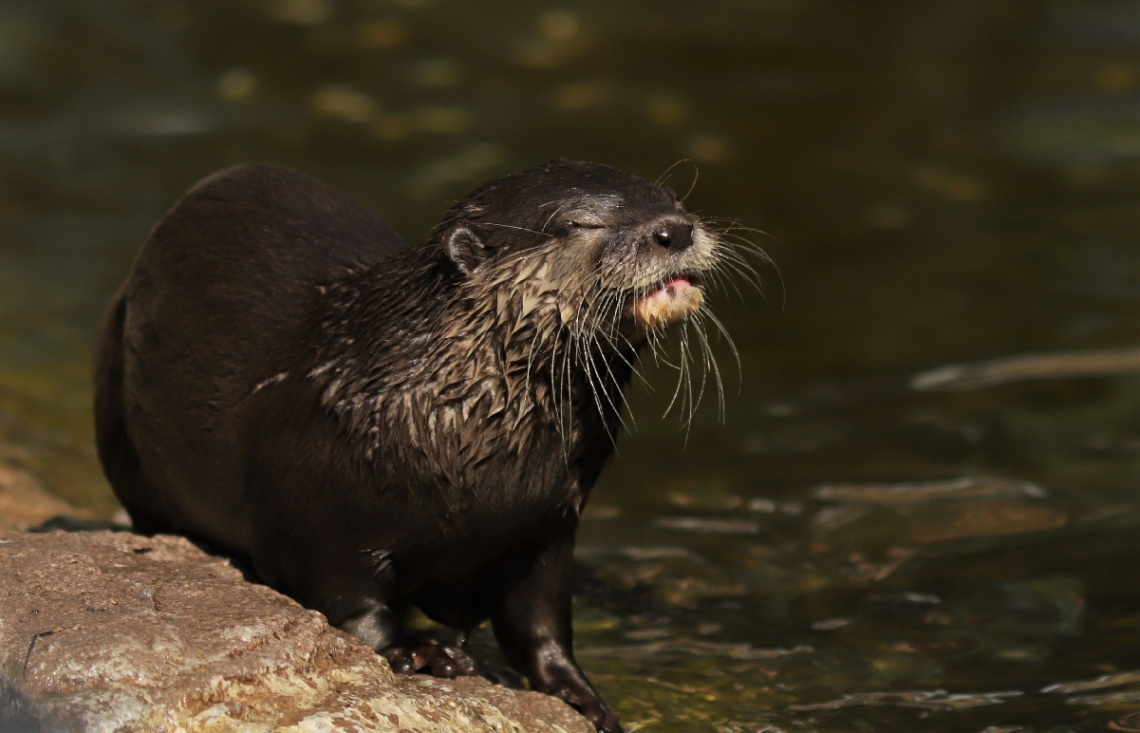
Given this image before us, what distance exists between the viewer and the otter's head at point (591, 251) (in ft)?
12.1

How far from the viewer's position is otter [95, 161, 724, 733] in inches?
148

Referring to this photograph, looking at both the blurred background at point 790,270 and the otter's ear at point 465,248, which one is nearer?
the otter's ear at point 465,248

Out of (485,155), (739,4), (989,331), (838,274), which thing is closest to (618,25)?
(739,4)

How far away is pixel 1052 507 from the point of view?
19.7 ft

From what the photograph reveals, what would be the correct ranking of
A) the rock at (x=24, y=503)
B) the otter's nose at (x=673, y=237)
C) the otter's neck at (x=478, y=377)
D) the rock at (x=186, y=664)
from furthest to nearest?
1. the rock at (x=24, y=503)
2. the otter's neck at (x=478, y=377)
3. the otter's nose at (x=673, y=237)
4. the rock at (x=186, y=664)

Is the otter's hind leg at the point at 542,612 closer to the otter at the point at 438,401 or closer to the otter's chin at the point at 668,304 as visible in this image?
the otter at the point at 438,401

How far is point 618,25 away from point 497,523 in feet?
26.0

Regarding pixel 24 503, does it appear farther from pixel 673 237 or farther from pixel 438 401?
pixel 673 237

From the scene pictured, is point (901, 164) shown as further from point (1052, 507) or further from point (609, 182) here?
point (609, 182)

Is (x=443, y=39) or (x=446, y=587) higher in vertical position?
(x=443, y=39)

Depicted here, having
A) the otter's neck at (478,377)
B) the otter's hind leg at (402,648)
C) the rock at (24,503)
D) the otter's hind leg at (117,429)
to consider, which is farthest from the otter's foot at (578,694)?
the rock at (24,503)

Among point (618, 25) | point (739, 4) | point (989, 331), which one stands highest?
point (739, 4)

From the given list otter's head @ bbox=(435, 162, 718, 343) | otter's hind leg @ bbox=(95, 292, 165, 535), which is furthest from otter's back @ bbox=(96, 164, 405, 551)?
otter's head @ bbox=(435, 162, 718, 343)

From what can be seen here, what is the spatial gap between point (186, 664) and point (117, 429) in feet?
5.26
